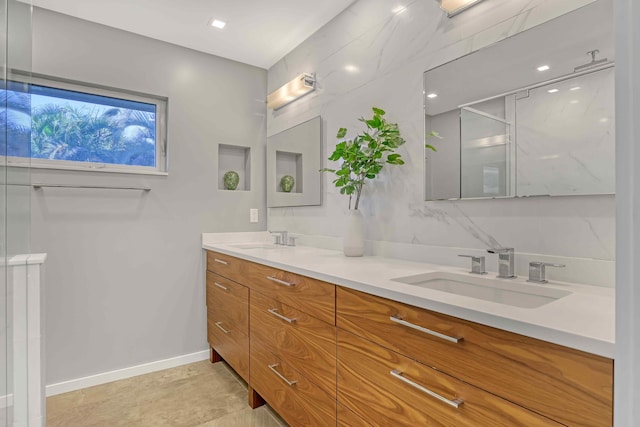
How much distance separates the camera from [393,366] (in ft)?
3.36

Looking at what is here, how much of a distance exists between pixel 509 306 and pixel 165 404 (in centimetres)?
204

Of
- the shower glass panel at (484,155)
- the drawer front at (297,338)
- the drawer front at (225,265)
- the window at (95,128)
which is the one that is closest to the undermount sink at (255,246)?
the drawer front at (225,265)

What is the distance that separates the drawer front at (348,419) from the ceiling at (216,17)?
2.13 m

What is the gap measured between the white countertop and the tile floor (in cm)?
101

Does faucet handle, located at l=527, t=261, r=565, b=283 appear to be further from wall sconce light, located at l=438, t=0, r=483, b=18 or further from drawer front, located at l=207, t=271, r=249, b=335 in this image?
drawer front, located at l=207, t=271, r=249, b=335

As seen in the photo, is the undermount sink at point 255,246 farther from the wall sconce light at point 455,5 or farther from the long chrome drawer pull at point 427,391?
the wall sconce light at point 455,5

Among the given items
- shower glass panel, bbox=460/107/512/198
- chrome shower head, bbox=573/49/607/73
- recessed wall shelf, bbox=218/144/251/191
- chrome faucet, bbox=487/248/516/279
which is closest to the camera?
chrome shower head, bbox=573/49/607/73

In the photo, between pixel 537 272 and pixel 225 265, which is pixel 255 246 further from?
pixel 537 272

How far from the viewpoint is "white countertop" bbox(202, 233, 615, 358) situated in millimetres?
656

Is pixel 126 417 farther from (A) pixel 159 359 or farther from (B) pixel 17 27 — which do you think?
(B) pixel 17 27

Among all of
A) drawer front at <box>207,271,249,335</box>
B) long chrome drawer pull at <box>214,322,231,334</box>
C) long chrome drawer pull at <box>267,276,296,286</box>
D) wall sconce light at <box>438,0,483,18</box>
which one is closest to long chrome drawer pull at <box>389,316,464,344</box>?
long chrome drawer pull at <box>267,276,296,286</box>

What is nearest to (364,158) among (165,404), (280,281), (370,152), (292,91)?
(370,152)

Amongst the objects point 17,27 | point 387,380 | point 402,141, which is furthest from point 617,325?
point 17,27

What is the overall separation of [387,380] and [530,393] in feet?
1.40
